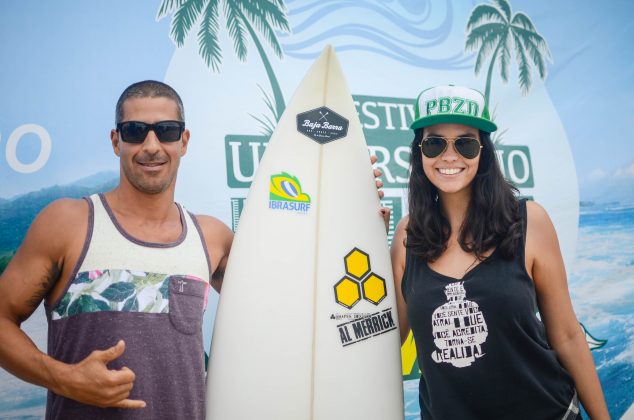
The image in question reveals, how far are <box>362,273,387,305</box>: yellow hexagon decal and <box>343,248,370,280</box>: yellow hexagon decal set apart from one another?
0.03 meters

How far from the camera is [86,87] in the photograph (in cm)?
245

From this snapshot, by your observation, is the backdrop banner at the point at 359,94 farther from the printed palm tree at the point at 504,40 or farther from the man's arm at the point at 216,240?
the man's arm at the point at 216,240

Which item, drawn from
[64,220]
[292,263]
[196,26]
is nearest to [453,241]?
[292,263]

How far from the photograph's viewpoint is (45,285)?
60.1 inches

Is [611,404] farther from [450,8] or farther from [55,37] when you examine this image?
[55,37]

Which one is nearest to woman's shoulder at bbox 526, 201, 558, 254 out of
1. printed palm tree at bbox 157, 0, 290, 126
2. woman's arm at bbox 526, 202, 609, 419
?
woman's arm at bbox 526, 202, 609, 419

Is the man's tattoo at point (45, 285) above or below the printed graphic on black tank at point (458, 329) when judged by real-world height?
above

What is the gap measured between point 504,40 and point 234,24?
5.80 feet

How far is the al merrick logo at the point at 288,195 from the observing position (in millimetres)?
2146

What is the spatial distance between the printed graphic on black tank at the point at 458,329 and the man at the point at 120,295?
753 millimetres

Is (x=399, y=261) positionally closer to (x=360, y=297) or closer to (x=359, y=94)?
(x=360, y=297)

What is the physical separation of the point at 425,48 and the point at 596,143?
1399mm

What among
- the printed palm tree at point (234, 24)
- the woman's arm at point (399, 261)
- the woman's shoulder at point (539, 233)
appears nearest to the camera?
the woman's shoulder at point (539, 233)

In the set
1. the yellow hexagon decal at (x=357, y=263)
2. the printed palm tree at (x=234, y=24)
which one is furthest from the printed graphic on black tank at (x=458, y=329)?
the printed palm tree at (x=234, y=24)
